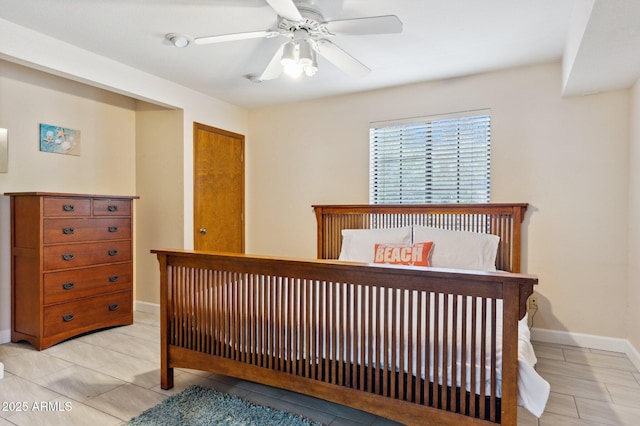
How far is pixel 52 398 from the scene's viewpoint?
7.05ft

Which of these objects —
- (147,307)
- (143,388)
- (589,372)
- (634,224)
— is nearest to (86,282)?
(147,307)

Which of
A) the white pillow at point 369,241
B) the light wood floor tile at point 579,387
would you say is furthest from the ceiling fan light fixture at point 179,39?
the light wood floor tile at point 579,387

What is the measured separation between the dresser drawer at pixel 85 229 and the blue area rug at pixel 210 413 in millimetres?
1824

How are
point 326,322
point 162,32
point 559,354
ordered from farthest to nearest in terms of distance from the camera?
point 559,354 → point 162,32 → point 326,322

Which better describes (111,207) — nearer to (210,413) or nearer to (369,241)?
(210,413)

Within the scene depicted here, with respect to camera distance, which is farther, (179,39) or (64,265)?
(64,265)

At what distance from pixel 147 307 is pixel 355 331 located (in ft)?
10.3

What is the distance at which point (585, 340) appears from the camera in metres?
2.97

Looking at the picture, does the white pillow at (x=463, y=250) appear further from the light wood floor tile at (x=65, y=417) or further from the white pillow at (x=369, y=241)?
the light wood floor tile at (x=65, y=417)

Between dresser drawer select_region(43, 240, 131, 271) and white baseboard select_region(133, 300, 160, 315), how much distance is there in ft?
2.22

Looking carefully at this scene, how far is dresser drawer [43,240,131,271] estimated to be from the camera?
9.81 ft

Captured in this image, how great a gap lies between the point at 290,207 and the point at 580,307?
9.71 feet

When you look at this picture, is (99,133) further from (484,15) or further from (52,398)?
(484,15)

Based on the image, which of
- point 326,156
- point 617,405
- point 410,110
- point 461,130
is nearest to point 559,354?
point 617,405
